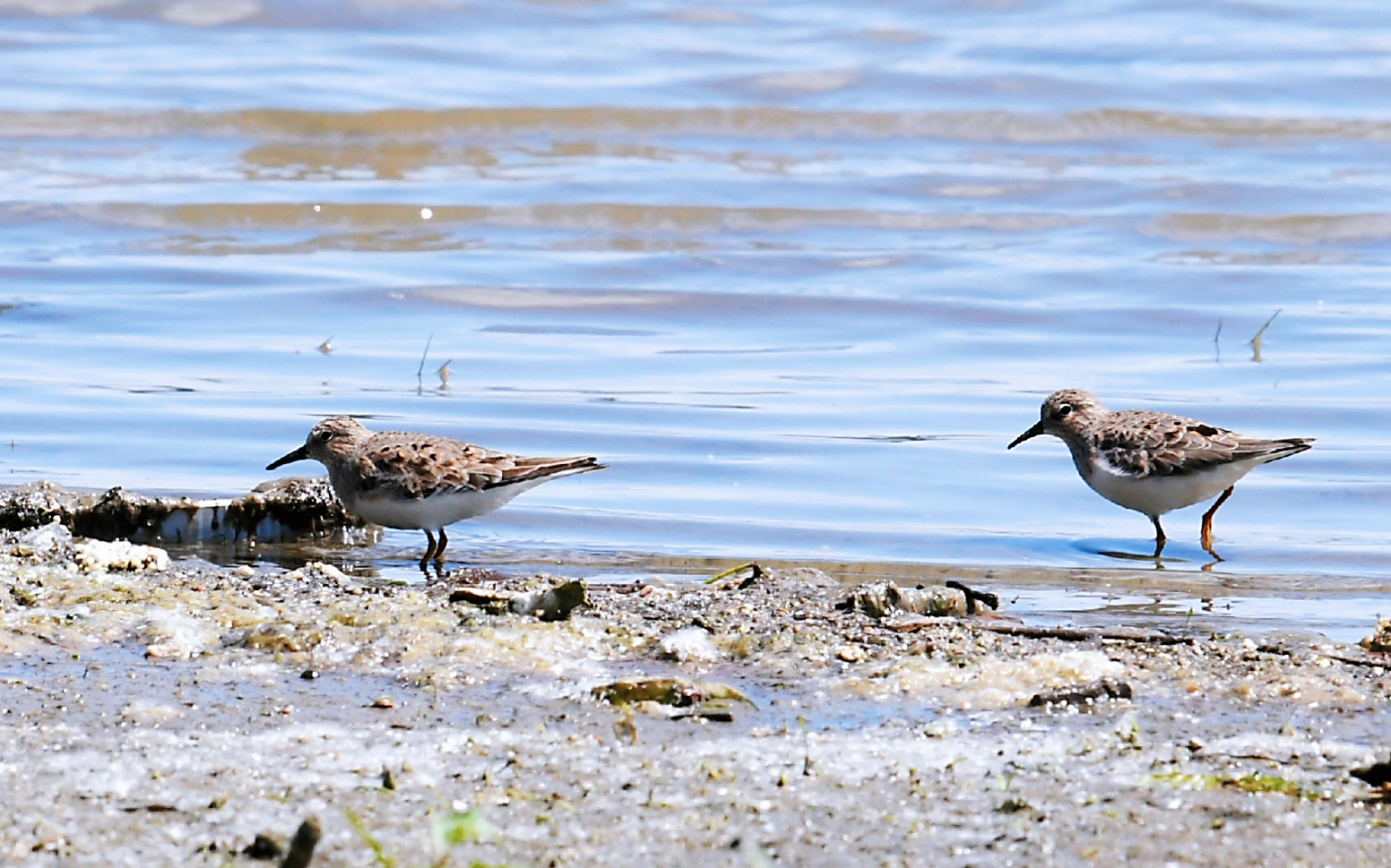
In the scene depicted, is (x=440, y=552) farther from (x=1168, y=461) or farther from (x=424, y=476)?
(x=1168, y=461)

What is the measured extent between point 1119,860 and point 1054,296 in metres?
9.90

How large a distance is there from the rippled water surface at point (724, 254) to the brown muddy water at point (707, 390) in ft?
0.20

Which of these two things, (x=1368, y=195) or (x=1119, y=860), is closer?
(x=1119, y=860)

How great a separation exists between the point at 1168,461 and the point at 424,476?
3.15m

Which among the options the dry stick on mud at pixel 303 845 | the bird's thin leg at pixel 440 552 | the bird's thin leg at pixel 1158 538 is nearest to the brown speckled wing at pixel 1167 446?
the bird's thin leg at pixel 1158 538

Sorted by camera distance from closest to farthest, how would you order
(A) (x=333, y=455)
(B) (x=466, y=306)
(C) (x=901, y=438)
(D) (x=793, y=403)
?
(A) (x=333, y=455) < (C) (x=901, y=438) < (D) (x=793, y=403) < (B) (x=466, y=306)

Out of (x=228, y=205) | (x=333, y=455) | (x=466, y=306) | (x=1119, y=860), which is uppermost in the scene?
(x=228, y=205)

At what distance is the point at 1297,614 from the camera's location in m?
6.38

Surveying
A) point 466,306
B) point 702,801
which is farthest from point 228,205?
point 702,801

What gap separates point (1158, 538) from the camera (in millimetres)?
8078

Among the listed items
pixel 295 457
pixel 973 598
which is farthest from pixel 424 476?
pixel 973 598

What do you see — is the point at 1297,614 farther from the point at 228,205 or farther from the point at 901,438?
the point at 228,205

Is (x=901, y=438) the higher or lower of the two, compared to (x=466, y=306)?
lower

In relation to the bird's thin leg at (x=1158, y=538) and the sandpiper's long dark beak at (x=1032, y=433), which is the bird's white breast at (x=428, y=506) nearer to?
the sandpiper's long dark beak at (x=1032, y=433)
